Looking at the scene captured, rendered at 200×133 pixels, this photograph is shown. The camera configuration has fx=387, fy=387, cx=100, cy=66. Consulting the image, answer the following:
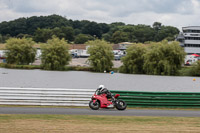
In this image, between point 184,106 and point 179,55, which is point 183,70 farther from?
point 184,106

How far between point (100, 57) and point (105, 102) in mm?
68293

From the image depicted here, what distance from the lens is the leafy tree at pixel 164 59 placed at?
8112 centimetres

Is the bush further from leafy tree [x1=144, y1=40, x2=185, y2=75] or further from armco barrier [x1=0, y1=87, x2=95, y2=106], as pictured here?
armco barrier [x1=0, y1=87, x2=95, y2=106]

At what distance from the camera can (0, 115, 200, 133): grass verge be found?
14.9m

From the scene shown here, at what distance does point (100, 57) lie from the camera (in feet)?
293

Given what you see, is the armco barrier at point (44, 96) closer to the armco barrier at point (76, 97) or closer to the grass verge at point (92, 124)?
the armco barrier at point (76, 97)

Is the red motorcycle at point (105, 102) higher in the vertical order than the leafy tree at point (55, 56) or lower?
lower

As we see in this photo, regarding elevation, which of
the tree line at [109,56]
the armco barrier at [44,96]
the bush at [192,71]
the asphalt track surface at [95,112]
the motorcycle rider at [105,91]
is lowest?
the asphalt track surface at [95,112]

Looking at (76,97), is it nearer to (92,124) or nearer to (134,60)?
(92,124)

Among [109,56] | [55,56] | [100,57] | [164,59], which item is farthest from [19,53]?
[164,59]

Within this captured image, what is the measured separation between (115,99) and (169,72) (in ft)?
200

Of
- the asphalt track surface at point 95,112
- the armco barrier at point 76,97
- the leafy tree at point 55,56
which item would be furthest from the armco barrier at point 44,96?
the leafy tree at point 55,56

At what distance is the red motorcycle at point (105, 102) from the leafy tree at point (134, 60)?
6414cm

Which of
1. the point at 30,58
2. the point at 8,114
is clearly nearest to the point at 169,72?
the point at 30,58
